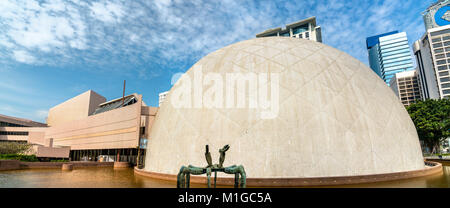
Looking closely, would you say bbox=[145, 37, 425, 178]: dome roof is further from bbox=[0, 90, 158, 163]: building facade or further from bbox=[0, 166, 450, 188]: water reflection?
bbox=[0, 90, 158, 163]: building facade

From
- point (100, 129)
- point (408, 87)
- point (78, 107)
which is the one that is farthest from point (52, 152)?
point (408, 87)

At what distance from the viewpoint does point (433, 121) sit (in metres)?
35.4

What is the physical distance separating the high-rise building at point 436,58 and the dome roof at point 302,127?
8350 cm

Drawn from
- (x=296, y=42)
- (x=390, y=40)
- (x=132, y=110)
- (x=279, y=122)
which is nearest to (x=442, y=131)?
(x=296, y=42)

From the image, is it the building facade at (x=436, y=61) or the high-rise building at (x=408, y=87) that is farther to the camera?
the high-rise building at (x=408, y=87)

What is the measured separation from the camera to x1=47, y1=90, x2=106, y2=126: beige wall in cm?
5534

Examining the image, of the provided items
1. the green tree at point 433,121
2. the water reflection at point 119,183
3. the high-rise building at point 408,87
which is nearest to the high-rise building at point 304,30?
the high-rise building at point 408,87

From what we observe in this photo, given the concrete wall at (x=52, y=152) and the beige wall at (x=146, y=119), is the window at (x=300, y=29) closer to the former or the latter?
the beige wall at (x=146, y=119)

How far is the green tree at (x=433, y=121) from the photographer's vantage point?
34531 mm

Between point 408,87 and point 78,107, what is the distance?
132147 mm

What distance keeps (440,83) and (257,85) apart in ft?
315

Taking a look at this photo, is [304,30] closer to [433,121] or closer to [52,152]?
[433,121]
